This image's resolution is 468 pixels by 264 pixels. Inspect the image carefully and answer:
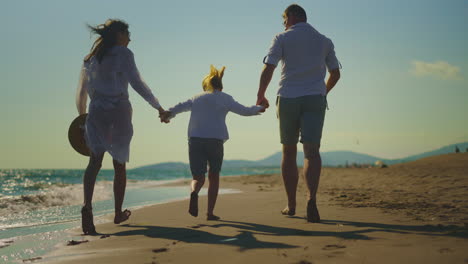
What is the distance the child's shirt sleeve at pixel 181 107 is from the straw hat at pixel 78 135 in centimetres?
106

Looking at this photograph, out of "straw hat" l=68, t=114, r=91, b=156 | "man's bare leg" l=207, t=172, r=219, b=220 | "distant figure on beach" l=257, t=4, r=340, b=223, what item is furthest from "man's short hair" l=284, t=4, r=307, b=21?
"straw hat" l=68, t=114, r=91, b=156

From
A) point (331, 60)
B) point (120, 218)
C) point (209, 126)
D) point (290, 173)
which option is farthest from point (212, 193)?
point (331, 60)

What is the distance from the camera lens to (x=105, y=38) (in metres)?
4.05

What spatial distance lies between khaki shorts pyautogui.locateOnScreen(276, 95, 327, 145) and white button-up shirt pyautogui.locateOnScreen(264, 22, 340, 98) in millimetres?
79

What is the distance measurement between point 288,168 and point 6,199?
5430mm

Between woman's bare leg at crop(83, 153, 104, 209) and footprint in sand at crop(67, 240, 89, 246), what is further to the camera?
woman's bare leg at crop(83, 153, 104, 209)

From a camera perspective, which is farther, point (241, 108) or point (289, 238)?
point (241, 108)

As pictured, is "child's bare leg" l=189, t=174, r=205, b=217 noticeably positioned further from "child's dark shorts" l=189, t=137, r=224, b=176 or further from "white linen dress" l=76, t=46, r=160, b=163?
"white linen dress" l=76, t=46, r=160, b=163

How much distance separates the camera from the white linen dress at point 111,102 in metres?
3.95

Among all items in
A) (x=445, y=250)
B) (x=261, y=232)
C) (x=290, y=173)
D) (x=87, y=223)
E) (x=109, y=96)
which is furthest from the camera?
(x=290, y=173)

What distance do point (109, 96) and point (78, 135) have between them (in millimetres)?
665

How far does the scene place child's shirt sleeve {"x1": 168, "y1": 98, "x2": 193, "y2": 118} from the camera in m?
4.88

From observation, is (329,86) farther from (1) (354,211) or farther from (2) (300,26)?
(1) (354,211)

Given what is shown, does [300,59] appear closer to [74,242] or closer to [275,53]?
[275,53]
